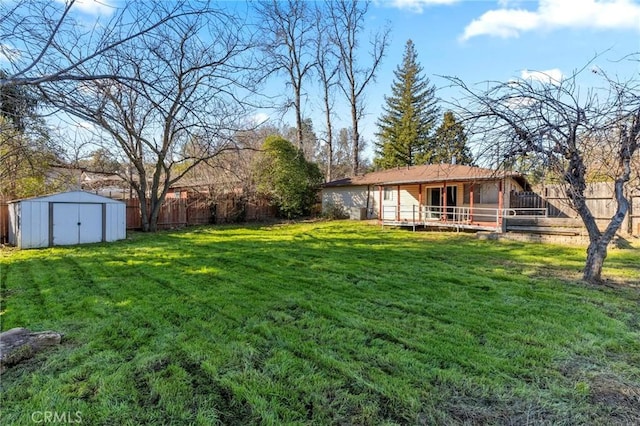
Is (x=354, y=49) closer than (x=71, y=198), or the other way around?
(x=71, y=198)

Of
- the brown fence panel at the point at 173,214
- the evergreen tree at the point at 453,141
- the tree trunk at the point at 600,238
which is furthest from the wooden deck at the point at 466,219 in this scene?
the brown fence panel at the point at 173,214

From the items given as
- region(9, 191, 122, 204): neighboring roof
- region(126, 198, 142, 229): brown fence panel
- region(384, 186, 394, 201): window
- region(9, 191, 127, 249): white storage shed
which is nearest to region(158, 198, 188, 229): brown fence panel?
region(126, 198, 142, 229): brown fence panel

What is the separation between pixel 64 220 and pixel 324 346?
34.1 ft

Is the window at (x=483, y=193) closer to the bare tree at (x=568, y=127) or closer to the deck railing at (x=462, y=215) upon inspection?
the deck railing at (x=462, y=215)

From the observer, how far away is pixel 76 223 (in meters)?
10.5

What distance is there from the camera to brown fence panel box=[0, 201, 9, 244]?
10633 mm

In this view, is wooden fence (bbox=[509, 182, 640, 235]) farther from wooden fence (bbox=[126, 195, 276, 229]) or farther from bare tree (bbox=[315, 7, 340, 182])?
bare tree (bbox=[315, 7, 340, 182])

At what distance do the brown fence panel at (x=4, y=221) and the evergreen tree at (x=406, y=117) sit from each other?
2440 cm

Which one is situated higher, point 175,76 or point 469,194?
point 175,76

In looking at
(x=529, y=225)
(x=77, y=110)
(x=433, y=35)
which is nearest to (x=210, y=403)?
(x=77, y=110)

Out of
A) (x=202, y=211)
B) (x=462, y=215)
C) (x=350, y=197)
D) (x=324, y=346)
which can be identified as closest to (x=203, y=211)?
(x=202, y=211)

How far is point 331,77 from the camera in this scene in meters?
26.6

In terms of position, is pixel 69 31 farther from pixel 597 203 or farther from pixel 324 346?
pixel 597 203

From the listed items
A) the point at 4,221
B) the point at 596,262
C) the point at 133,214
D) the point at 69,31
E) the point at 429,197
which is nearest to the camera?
the point at 69,31
